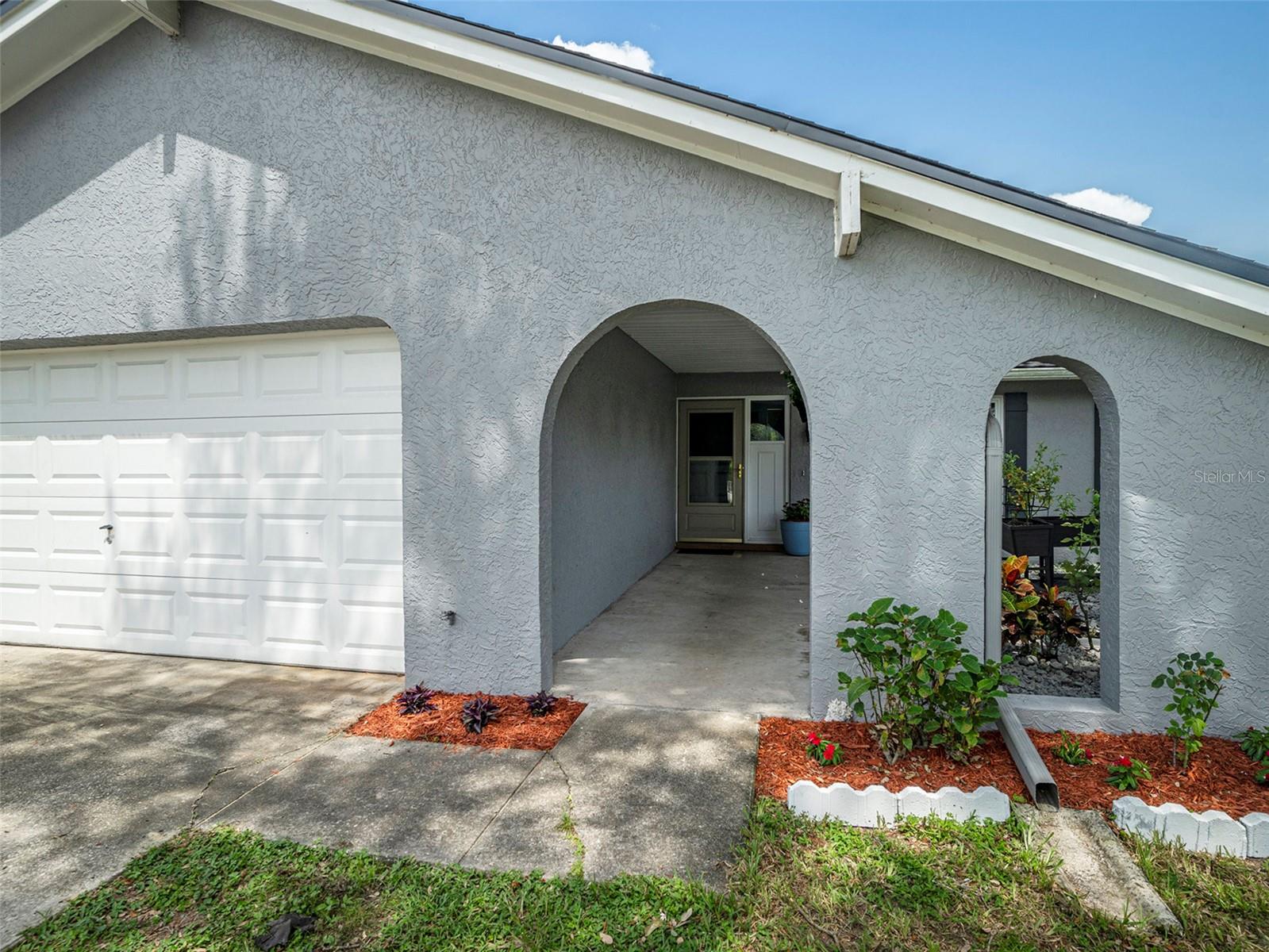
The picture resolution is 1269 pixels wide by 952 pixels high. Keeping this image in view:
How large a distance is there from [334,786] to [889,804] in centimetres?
279

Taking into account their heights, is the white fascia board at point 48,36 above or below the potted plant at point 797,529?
above

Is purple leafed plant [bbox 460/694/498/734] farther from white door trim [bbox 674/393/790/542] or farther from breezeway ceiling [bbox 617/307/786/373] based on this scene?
white door trim [bbox 674/393/790/542]

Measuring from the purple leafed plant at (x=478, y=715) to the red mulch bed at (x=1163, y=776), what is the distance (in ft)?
10.4

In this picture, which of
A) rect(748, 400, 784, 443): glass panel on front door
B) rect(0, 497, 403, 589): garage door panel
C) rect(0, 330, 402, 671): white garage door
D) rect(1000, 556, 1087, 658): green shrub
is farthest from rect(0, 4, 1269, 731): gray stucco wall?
rect(748, 400, 784, 443): glass panel on front door

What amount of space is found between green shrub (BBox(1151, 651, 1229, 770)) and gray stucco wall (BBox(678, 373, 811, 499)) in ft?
26.8

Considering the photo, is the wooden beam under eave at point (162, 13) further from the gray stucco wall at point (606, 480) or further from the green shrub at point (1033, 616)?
the green shrub at point (1033, 616)

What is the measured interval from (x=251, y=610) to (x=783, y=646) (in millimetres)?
4523

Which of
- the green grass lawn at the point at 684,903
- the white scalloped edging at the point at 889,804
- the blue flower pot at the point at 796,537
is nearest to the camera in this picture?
the green grass lawn at the point at 684,903

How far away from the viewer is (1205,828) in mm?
2795

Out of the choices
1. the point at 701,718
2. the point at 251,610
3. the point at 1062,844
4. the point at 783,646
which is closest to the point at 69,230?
the point at 251,610

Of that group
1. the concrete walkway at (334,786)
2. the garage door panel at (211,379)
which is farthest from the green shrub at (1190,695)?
the garage door panel at (211,379)

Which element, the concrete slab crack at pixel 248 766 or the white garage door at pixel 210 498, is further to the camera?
the white garage door at pixel 210 498

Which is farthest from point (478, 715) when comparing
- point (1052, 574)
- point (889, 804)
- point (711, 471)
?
point (711, 471)

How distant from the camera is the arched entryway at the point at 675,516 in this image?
15.5 feet
